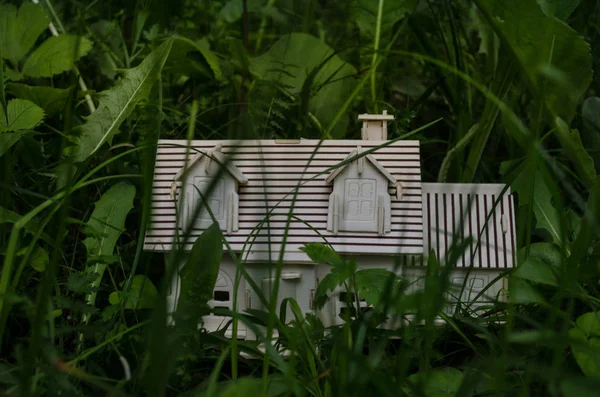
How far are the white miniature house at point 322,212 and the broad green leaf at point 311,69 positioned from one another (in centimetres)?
65

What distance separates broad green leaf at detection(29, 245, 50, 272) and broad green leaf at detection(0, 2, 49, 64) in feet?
3.51

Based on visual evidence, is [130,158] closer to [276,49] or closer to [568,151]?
[276,49]

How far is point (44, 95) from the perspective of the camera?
2.73m

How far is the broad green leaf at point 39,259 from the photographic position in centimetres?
215

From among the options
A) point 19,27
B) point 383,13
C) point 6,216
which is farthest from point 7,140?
point 383,13

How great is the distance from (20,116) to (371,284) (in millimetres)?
1297

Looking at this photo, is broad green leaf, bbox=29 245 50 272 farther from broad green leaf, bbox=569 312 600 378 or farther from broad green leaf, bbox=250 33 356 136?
broad green leaf, bbox=569 312 600 378

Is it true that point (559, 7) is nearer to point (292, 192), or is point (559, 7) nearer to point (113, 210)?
point (292, 192)

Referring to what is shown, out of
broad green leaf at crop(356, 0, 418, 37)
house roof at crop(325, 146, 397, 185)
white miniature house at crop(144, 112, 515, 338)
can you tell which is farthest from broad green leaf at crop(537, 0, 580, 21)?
house roof at crop(325, 146, 397, 185)

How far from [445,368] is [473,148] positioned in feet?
3.75

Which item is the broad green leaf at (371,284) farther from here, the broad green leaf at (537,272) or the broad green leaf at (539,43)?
the broad green leaf at (539,43)

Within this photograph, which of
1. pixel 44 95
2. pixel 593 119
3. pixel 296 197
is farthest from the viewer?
pixel 593 119

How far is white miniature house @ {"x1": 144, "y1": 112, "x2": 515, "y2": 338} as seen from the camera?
A: 2283mm

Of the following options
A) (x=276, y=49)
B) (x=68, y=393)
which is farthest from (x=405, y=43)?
(x=68, y=393)
